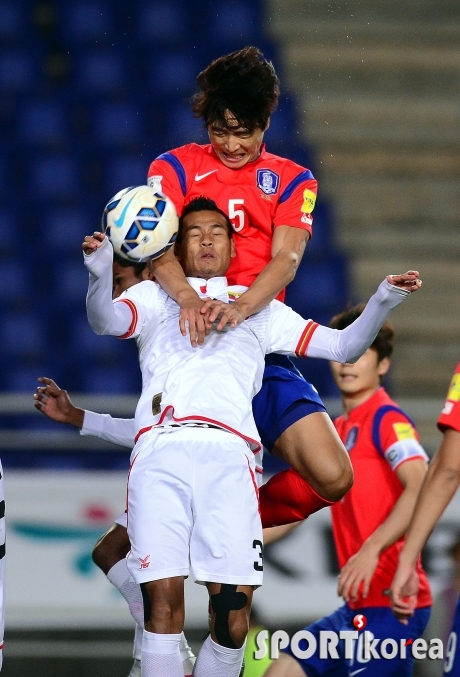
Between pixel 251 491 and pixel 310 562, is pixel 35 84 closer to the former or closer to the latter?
pixel 310 562

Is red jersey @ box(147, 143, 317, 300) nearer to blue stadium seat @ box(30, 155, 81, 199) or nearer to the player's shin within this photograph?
the player's shin

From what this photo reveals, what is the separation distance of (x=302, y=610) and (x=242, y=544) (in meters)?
1.95

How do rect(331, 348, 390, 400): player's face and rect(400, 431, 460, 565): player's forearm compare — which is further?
rect(331, 348, 390, 400): player's face

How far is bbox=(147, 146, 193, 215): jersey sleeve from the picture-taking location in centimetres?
327

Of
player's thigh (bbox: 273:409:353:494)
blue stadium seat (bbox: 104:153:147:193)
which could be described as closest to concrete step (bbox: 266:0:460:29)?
blue stadium seat (bbox: 104:153:147:193)

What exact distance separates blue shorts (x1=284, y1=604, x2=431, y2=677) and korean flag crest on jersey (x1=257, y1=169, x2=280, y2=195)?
145 cm

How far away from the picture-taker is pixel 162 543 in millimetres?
2697

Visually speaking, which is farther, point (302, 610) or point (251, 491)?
point (302, 610)

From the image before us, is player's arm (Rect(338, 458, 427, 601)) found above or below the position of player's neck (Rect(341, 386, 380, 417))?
below

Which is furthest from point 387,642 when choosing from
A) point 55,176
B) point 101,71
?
point 101,71

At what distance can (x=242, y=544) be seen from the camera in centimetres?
274

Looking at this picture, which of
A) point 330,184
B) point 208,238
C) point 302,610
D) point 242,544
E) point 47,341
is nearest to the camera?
point 242,544

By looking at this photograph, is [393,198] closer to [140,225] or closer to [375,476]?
[375,476]

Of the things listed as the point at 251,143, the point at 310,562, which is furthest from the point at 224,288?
the point at 310,562
